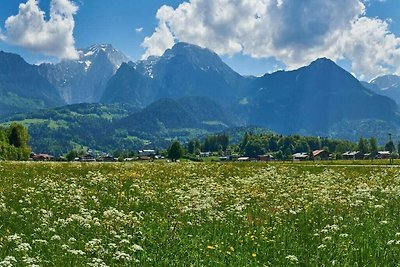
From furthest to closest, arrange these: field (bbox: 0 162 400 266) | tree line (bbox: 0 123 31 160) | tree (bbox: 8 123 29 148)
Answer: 1. tree (bbox: 8 123 29 148)
2. tree line (bbox: 0 123 31 160)
3. field (bbox: 0 162 400 266)

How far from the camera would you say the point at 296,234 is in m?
13.7

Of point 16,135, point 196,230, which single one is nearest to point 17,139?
point 16,135

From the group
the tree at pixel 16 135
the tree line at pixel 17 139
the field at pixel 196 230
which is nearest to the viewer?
the field at pixel 196 230

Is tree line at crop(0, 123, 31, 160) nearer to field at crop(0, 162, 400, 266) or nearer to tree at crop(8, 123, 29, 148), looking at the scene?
tree at crop(8, 123, 29, 148)

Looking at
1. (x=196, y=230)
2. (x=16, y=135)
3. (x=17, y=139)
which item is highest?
(x=16, y=135)

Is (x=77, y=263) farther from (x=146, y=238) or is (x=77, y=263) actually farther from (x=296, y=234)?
(x=296, y=234)

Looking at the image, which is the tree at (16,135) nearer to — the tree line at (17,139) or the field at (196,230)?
the tree line at (17,139)

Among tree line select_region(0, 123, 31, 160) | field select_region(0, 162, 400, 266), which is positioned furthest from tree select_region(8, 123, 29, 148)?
field select_region(0, 162, 400, 266)

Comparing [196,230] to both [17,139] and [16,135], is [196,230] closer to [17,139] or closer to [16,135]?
[16,135]

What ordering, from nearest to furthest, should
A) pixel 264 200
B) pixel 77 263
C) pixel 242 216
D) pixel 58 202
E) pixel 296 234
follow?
pixel 77 263 < pixel 296 234 < pixel 242 216 < pixel 58 202 < pixel 264 200

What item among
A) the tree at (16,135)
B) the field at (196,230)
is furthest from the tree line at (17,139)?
the field at (196,230)

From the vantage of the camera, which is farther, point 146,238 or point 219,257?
point 146,238

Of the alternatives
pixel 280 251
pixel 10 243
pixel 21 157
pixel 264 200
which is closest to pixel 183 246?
pixel 280 251

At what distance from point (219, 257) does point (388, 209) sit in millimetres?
8691
